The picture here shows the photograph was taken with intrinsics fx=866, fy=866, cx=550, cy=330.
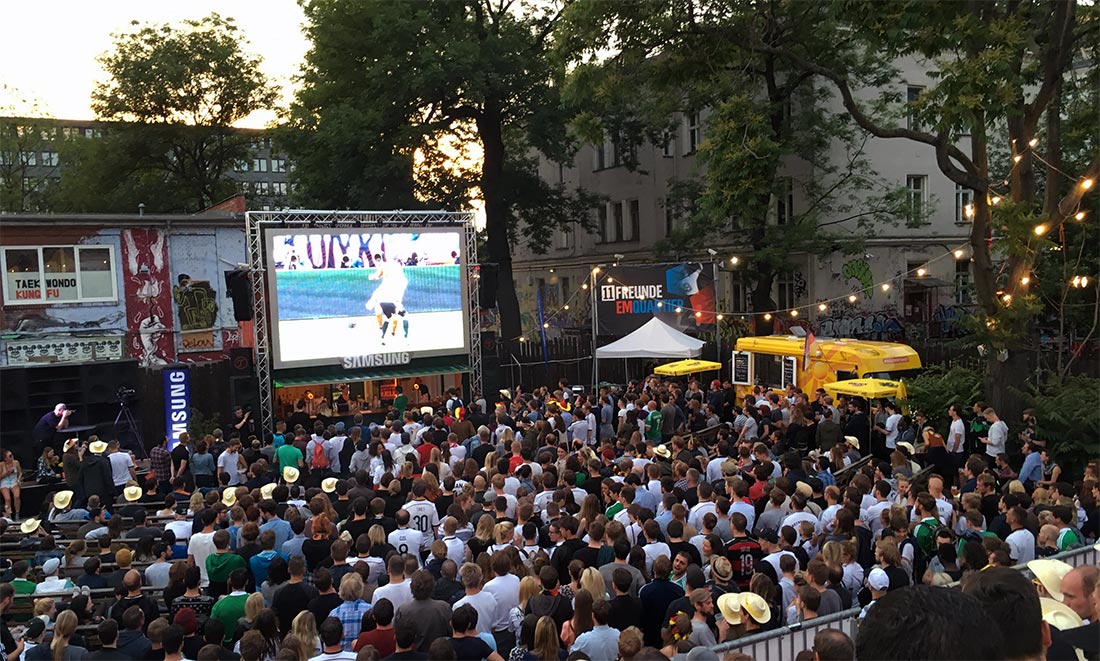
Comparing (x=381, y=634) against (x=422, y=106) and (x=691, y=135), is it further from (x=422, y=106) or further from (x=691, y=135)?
(x=691, y=135)

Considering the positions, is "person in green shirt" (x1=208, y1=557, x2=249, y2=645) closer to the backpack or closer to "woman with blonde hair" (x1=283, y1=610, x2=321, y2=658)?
"woman with blonde hair" (x1=283, y1=610, x2=321, y2=658)

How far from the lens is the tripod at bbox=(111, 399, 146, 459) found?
17.8 metres

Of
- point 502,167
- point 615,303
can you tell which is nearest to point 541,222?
point 502,167

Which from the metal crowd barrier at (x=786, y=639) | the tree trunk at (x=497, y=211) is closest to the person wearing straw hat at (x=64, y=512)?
the metal crowd barrier at (x=786, y=639)

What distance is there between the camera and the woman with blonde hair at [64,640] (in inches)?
244

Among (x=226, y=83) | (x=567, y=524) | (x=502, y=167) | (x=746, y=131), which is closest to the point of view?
(x=567, y=524)

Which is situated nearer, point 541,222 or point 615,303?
point 615,303

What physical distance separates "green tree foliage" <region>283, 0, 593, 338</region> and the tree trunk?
4 centimetres

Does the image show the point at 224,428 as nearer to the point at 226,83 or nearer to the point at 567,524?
the point at 567,524

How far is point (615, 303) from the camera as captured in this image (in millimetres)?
22188

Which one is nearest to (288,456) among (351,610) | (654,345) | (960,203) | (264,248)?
(264,248)

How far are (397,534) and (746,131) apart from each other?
11.0 m

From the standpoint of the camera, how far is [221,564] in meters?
7.77

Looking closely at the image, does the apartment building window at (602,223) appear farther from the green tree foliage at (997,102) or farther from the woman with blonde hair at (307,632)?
the woman with blonde hair at (307,632)
